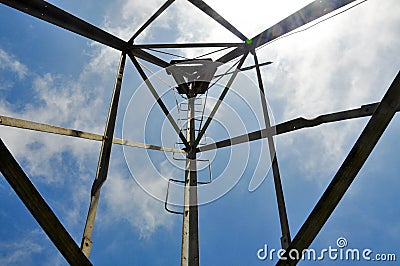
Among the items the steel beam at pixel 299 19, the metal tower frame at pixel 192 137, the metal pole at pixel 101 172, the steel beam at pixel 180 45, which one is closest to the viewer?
the metal tower frame at pixel 192 137

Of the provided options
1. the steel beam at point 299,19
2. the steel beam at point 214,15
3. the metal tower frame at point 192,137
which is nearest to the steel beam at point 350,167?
the metal tower frame at point 192,137

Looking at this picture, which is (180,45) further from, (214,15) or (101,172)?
(101,172)

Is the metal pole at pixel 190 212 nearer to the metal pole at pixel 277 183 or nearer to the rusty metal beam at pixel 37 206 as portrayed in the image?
the metal pole at pixel 277 183

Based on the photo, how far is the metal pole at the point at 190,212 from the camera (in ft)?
17.3

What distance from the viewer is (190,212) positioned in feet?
18.9

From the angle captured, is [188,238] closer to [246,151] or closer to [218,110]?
[246,151]

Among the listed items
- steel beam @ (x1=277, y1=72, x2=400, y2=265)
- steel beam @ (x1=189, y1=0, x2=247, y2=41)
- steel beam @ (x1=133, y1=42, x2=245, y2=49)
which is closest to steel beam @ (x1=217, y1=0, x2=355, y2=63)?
steel beam @ (x1=189, y1=0, x2=247, y2=41)

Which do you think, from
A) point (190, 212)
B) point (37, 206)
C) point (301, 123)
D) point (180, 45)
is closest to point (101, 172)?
point (37, 206)

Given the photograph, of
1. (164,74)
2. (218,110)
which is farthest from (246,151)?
(164,74)

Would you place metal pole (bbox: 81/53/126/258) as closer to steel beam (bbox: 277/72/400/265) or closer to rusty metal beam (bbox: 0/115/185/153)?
rusty metal beam (bbox: 0/115/185/153)

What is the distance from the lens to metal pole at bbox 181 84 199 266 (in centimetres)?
528

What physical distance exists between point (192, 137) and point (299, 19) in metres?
3.70

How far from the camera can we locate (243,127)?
18.5 feet

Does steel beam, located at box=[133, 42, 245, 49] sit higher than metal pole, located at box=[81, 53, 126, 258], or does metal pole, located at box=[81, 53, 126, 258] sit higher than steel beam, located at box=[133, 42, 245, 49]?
steel beam, located at box=[133, 42, 245, 49]
